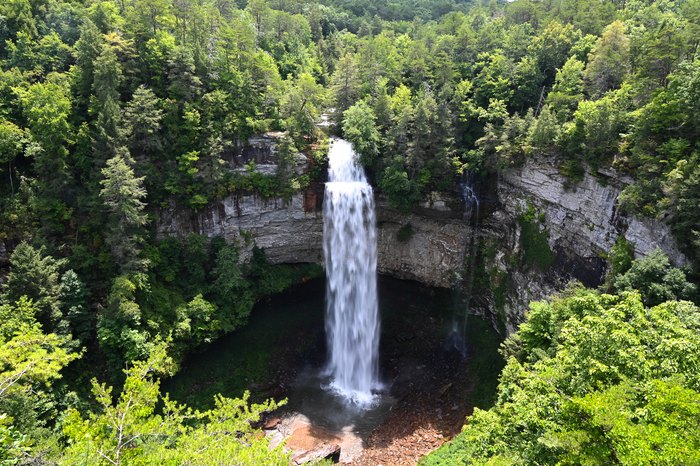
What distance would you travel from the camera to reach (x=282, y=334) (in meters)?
31.1

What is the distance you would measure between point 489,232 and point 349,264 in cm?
1083

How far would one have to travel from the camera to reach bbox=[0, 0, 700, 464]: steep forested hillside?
10.9 metres

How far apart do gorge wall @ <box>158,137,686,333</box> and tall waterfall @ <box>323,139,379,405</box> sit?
138cm

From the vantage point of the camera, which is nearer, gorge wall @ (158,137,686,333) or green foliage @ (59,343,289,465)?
green foliage @ (59,343,289,465)

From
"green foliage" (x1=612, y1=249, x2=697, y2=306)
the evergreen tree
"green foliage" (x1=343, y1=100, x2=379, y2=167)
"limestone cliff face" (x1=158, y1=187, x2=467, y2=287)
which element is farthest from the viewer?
"green foliage" (x1=343, y1=100, x2=379, y2=167)

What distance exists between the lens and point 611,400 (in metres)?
9.51

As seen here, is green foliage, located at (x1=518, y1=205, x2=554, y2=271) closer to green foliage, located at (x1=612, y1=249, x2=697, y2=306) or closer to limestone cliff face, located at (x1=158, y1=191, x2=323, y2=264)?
green foliage, located at (x1=612, y1=249, x2=697, y2=306)

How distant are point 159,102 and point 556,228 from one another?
1074 inches

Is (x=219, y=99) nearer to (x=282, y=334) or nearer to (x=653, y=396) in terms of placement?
(x=282, y=334)

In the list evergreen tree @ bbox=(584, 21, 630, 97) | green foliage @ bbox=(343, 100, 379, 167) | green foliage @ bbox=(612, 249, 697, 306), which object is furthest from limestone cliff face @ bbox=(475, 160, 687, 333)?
green foliage @ bbox=(343, 100, 379, 167)

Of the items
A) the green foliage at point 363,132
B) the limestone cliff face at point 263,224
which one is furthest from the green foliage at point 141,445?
the green foliage at point 363,132

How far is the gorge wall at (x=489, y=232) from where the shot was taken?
23.8 m

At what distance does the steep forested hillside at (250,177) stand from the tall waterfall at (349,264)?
1678 millimetres

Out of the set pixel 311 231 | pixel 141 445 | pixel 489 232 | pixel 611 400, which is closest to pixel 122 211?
pixel 311 231
